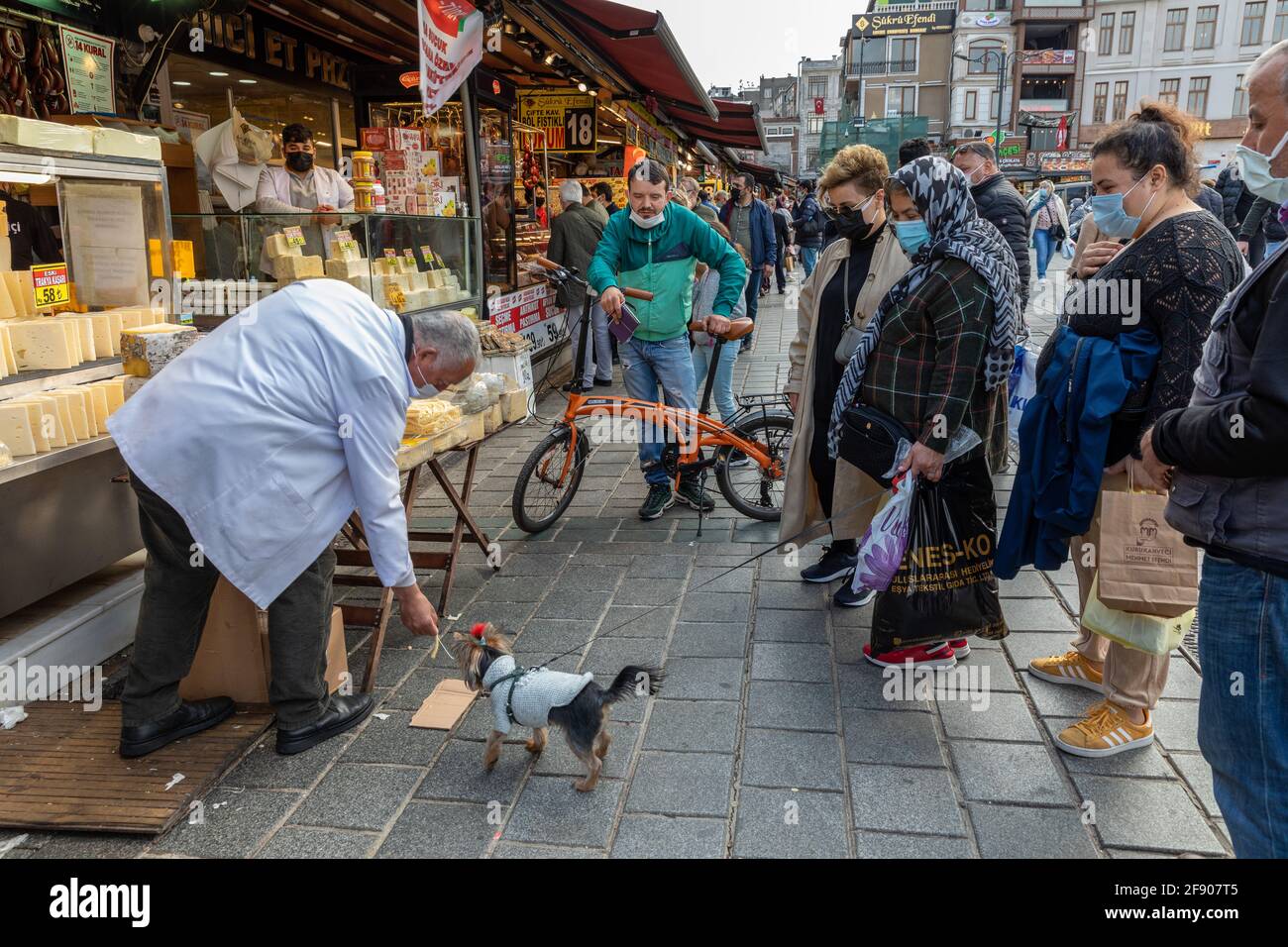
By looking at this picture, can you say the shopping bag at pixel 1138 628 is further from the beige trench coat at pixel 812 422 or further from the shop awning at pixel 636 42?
the shop awning at pixel 636 42

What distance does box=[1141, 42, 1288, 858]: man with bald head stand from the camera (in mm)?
1598

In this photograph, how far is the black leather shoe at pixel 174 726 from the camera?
2.96 m

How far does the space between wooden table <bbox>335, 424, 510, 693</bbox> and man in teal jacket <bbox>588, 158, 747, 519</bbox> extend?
1421 mm

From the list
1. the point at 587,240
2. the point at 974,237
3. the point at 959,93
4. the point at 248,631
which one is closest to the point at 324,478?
the point at 248,631

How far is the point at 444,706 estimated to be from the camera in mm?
3268

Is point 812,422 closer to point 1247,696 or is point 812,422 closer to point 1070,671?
point 1070,671

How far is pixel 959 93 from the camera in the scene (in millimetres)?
58156

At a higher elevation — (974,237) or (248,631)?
(974,237)

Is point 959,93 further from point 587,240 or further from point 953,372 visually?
point 953,372

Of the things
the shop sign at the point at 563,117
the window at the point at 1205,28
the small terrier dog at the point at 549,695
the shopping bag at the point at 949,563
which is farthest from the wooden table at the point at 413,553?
the window at the point at 1205,28

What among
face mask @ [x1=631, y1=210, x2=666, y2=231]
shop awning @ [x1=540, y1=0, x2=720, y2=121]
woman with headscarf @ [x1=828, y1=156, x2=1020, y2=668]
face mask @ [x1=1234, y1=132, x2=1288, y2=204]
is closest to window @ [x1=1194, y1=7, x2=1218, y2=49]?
shop awning @ [x1=540, y1=0, x2=720, y2=121]

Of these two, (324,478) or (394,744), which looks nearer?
(324,478)

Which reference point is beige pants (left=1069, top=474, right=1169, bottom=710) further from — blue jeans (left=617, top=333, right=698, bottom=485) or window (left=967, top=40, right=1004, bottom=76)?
window (left=967, top=40, right=1004, bottom=76)

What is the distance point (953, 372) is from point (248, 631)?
2.77 m
